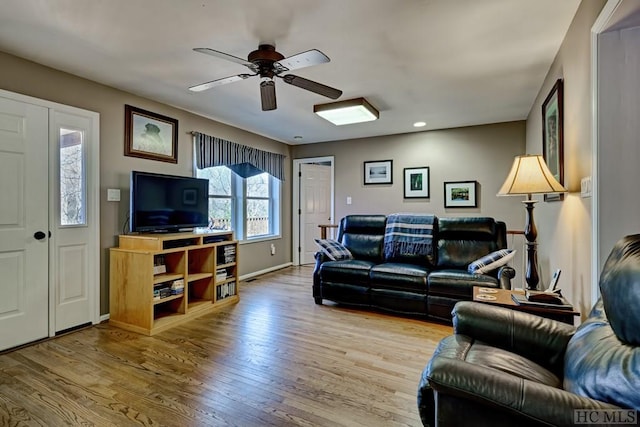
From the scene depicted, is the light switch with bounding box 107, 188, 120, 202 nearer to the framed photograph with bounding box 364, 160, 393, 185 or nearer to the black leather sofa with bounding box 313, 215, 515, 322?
the black leather sofa with bounding box 313, 215, 515, 322

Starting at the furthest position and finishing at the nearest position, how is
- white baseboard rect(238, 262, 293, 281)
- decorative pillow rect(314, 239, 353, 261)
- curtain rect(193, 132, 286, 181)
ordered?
white baseboard rect(238, 262, 293, 281) → curtain rect(193, 132, 286, 181) → decorative pillow rect(314, 239, 353, 261)

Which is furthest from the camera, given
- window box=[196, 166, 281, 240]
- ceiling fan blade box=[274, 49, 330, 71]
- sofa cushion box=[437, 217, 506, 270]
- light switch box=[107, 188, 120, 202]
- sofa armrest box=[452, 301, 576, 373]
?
window box=[196, 166, 281, 240]

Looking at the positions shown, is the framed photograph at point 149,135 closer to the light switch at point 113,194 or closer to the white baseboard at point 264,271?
the light switch at point 113,194

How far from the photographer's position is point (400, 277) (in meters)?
3.36

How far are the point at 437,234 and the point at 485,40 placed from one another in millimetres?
2130

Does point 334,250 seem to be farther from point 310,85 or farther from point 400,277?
point 310,85

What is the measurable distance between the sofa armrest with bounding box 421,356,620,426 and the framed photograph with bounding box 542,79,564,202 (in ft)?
6.29

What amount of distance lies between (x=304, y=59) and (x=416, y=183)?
358 centimetres

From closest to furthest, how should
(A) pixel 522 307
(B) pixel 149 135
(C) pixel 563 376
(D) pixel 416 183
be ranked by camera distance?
(C) pixel 563 376, (A) pixel 522 307, (B) pixel 149 135, (D) pixel 416 183

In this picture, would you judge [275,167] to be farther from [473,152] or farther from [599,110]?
[599,110]

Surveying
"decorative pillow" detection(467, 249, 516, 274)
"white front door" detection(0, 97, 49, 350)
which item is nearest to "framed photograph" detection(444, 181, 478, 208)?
"decorative pillow" detection(467, 249, 516, 274)

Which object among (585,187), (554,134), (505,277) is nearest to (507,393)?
(585,187)

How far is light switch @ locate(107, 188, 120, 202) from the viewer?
3219mm

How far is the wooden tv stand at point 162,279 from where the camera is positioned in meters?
2.95
